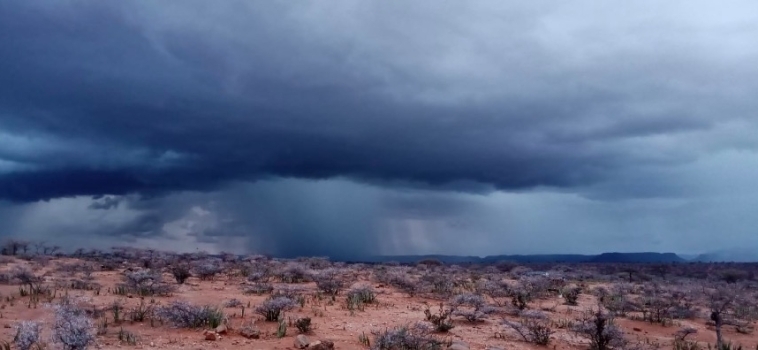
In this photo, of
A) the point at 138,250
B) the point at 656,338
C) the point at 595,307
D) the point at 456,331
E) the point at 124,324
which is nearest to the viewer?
the point at 124,324

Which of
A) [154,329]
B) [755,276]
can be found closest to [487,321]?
[154,329]

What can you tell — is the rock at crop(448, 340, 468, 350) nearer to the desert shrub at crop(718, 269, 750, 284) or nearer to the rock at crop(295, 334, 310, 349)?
the rock at crop(295, 334, 310, 349)

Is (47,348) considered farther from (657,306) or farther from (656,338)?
(657,306)

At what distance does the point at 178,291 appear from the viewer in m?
23.7

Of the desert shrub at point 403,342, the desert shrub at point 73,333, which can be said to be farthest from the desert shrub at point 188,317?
the desert shrub at point 403,342

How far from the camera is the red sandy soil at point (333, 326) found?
1442cm

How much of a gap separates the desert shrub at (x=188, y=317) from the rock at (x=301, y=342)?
8.98 ft

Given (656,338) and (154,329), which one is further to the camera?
(656,338)

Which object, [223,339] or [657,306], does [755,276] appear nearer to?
[657,306]

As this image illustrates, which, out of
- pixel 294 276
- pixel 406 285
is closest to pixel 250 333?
pixel 406 285

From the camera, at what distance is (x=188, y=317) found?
51.7 feet

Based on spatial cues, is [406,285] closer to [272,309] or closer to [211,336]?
[272,309]

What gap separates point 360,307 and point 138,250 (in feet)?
139

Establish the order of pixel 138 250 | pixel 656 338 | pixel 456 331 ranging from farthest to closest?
1. pixel 138 250
2. pixel 656 338
3. pixel 456 331
